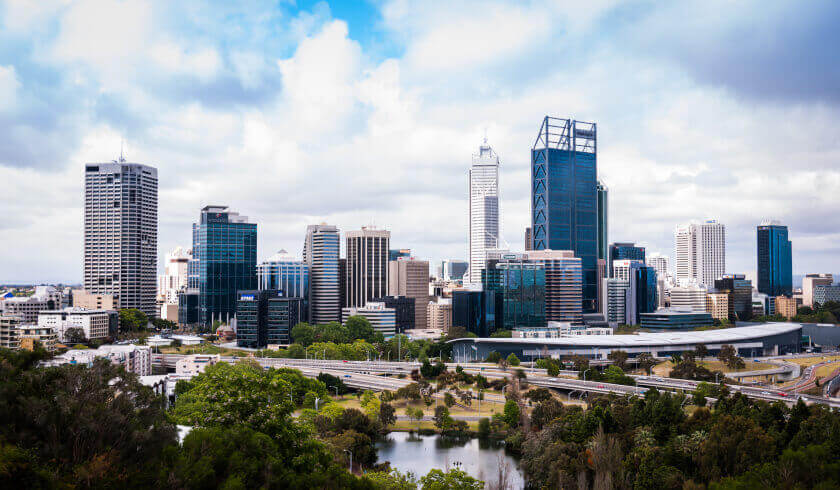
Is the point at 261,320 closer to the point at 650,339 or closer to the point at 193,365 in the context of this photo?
the point at 193,365

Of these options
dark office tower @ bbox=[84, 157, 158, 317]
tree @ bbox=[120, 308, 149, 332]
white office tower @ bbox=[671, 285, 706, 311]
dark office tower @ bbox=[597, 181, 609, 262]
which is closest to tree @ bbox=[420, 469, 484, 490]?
tree @ bbox=[120, 308, 149, 332]

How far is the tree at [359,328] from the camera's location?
93.8 metres

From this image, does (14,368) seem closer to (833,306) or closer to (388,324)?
(388,324)

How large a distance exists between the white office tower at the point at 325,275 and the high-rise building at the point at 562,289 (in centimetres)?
3438

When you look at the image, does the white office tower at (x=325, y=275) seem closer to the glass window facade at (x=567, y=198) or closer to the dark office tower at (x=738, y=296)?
the glass window facade at (x=567, y=198)

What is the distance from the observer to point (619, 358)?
7200cm

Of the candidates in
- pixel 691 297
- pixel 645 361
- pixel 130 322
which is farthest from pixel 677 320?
pixel 130 322

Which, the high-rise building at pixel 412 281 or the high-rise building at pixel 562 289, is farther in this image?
the high-rise building at pixel 412 281

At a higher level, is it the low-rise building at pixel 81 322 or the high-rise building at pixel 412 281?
the high-rise building at pixel 412 281

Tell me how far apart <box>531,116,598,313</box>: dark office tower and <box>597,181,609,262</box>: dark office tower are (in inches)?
935

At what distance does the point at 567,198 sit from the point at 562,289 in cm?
3055

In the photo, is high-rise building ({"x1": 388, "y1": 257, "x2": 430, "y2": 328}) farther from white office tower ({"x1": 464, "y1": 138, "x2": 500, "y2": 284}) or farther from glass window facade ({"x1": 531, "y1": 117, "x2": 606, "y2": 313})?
white office tower ({"x1": 464, "y1": 138, "x2": 500, "y2": 284})

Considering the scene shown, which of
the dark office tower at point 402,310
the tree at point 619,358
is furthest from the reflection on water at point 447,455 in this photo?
the dark office tower at point 402,310

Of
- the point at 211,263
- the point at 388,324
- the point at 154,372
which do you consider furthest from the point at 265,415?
the point at 211,263
